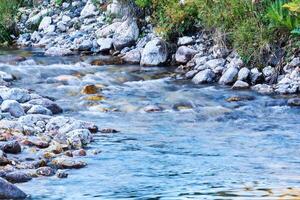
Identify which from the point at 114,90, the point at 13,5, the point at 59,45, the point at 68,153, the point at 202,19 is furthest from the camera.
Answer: the point at 13,5

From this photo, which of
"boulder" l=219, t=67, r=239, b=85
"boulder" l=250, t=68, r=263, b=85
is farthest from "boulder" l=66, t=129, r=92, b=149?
"boulder" l=250, t=68, r=263, b=85

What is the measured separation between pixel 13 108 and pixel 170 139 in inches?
93.4

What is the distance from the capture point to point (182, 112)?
1098 cm

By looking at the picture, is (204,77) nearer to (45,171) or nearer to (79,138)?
(79,138)

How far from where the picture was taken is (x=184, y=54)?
14.6 metres

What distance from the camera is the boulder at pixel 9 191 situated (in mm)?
6035

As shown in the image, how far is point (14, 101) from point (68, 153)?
2.67 meters

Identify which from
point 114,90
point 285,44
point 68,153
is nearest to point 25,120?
point 68,153

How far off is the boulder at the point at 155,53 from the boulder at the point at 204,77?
1.72 metres

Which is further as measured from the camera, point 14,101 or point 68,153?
point 14,101

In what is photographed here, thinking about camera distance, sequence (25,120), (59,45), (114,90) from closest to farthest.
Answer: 1. (25,120)
2. (114,90)
3. (59,45)

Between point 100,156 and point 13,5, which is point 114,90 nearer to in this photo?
point 100,156

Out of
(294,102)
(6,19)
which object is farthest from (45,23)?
(294,102)

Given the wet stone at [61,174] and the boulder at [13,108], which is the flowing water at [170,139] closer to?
the wet stone at [61,174]
